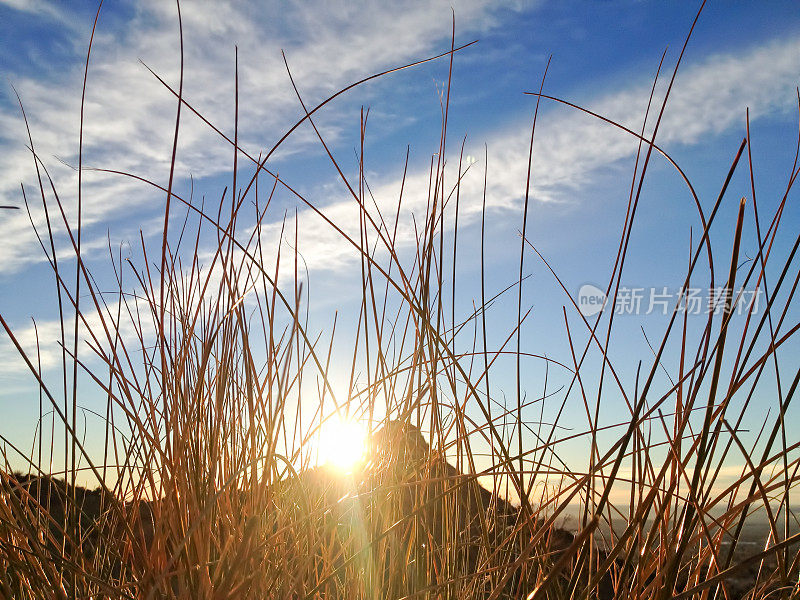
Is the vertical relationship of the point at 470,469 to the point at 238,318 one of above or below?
below

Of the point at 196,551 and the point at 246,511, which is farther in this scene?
the point at 246,511

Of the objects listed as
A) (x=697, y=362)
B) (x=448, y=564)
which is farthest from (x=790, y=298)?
(x=448, y=564)

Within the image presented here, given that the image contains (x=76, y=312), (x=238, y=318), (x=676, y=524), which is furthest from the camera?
(x=238, y=318)

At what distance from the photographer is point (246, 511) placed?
1.11 m

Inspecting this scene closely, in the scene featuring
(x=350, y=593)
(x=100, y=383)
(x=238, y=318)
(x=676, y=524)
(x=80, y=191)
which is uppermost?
(x=80, y=191)

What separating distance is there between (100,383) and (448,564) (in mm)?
718

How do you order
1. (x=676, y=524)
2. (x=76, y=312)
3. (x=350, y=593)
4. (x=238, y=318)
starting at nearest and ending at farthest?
(x=676, y=524) → (x=76, y=312) → (x=350, y=593) → (x=238, y=318)

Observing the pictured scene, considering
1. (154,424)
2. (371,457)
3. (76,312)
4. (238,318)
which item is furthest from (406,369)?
(76,312)

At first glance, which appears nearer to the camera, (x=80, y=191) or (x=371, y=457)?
(x=80, y=191)

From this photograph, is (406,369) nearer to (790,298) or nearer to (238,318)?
(238,318)

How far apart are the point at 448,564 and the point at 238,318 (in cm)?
62

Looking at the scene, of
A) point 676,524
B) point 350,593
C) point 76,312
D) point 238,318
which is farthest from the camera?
point 238,318

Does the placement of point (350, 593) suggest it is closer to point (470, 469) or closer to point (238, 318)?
point (470, 469)

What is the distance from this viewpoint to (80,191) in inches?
38.8
